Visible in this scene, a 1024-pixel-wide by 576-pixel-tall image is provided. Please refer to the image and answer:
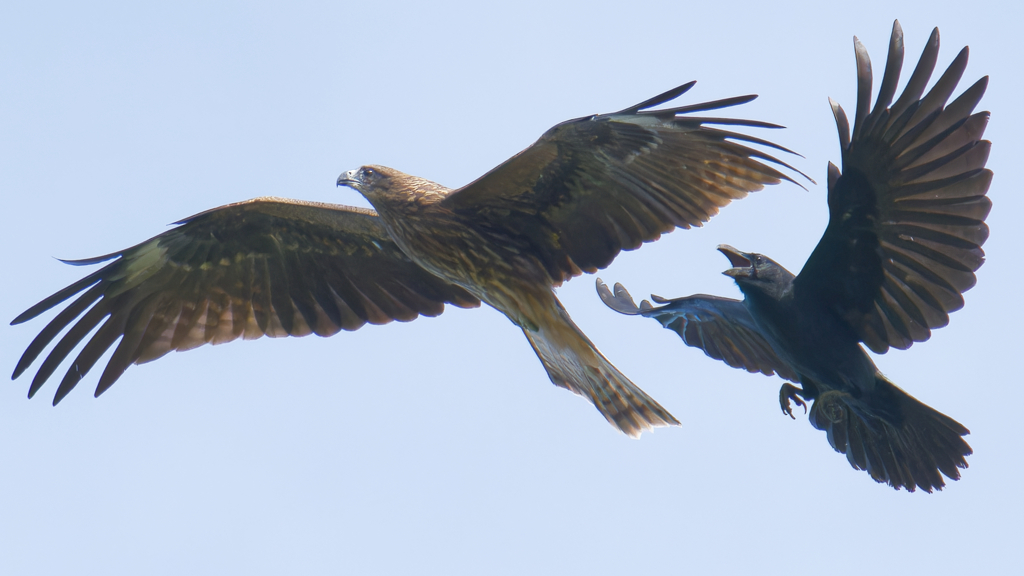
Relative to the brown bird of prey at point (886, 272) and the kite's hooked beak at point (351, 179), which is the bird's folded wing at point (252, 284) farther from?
the brown bird of prey at point (886, 272)

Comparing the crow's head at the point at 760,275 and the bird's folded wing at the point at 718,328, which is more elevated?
the bird's folded wing at the point at 718,328

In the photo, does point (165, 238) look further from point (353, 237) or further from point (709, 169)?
point (709, 169)

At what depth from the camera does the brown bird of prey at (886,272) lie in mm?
4297

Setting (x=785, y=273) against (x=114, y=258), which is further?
(x=114, y=258)

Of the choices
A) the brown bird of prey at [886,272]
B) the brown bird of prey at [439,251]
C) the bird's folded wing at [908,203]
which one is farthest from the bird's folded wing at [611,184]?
the bird's folded wing at [908,203]

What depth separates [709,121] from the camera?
507 cm

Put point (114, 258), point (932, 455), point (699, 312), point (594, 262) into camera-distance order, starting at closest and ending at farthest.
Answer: point (932, 455), point (699, 312), point (594, 262), point (114, 258)

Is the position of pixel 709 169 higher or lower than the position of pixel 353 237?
lower

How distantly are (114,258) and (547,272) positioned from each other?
2.74 meters

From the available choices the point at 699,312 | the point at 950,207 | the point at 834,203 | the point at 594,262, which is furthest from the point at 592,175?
the point at 950,207

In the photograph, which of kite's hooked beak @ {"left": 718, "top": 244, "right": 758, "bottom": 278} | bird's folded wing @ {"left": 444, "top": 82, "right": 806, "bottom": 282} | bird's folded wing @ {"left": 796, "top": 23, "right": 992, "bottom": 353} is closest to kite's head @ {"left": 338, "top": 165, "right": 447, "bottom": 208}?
bird's folded wing @ {"left": 444, "top": 82, "right": 806, "bottom": 282}

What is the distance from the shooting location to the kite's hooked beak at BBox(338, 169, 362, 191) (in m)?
6.15

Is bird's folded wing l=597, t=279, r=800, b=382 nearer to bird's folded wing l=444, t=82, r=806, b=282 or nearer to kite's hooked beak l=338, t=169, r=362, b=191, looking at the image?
bird's folded wing l=444, t=82, r=806, b=282

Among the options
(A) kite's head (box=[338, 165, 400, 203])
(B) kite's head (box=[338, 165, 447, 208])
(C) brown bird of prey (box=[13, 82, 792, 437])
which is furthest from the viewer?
(A) kite's head (box=[338, 165, 400, 203])
